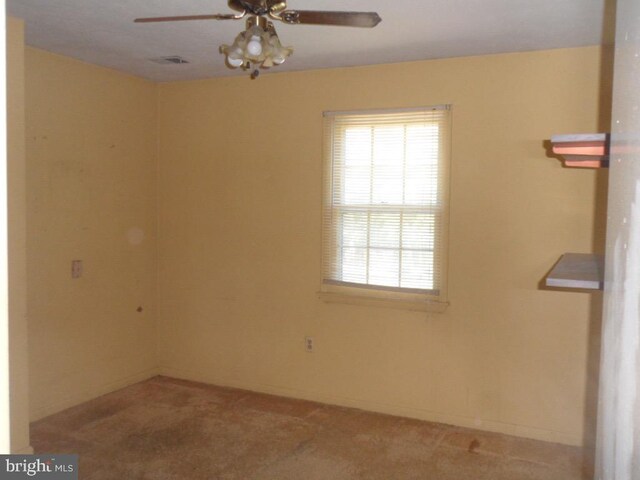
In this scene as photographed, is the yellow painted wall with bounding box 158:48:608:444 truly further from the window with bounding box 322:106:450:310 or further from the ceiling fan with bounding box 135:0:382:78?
the ceiling fan with bounding box 135:0:382:78

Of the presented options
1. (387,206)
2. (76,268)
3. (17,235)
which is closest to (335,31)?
(387,206)

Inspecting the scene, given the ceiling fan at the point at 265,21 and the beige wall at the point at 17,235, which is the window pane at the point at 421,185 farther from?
the beige wall at the point at 17,235

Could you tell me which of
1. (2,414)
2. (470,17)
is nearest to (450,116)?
(470,17)

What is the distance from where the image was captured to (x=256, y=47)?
2.20 m

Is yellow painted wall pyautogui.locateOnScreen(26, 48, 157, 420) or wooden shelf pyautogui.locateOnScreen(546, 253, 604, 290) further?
yellow painted wall pyautogui.locateOnScreen(26, 48, 157, 420)

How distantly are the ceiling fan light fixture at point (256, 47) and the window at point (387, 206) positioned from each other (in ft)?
6.25

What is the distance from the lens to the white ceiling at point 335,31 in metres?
3.03

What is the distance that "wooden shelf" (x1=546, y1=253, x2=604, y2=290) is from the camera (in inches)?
58.1

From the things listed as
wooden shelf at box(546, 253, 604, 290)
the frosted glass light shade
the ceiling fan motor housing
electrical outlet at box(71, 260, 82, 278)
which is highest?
the ceiling fan motor housing

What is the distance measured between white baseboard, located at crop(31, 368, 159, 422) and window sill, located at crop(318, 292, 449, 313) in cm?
179

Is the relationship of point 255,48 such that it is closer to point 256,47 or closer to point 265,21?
point 256,47

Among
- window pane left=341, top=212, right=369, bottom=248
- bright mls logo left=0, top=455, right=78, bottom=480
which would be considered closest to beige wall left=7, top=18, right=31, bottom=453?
bright mls logo left=0, top=455, right=78, bottom=480

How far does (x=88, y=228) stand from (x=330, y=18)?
2969mm

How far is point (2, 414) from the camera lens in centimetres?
66
